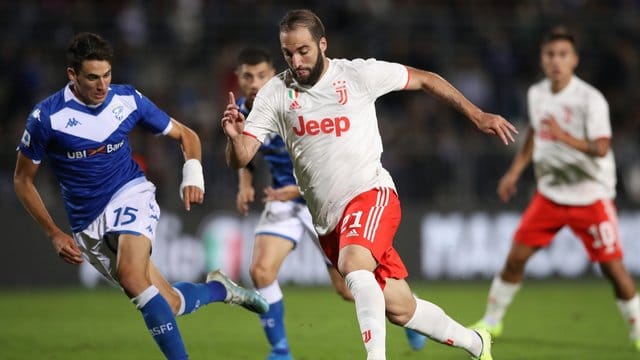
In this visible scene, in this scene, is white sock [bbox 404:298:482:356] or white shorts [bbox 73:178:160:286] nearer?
white sock [bbox 404:298:482:356]

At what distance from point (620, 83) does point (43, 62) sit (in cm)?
961

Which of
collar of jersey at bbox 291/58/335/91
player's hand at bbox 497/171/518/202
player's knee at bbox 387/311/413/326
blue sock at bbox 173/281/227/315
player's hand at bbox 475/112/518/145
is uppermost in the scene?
collar of jersey at bbox 291/58/335/91

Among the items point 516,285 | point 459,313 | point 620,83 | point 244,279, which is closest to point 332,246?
point 516,285

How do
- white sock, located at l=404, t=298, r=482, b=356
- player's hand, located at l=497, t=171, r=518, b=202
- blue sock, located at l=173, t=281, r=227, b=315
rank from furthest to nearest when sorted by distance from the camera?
player's hand, located at l=497, t=171, r=518, b=202
blue sock, located at l=173, t=281, r=227, b=315
white sock, located at l=404, t=298, r=482, b=356

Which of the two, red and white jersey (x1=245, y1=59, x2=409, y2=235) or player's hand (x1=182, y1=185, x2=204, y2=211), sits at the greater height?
red and white jersey (x1=245, y1=59, x2=409, y2=235)

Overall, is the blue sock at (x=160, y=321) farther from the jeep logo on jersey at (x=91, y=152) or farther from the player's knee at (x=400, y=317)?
the player's knee at (x=400, y=317)

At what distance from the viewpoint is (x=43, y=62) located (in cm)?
1653

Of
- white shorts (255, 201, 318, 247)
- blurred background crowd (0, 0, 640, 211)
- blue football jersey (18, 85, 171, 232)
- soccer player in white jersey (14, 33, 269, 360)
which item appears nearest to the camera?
soccer player in white jersey (14, 33, 269, 360)

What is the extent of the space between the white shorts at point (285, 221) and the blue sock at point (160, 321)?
2.09 meters

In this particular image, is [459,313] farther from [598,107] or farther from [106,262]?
[106,262]

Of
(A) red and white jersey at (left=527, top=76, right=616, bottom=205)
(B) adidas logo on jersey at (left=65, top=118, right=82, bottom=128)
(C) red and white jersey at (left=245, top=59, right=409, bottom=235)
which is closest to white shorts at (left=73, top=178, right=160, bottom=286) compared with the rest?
(B) adidas logo on jersey at (left=65, top=118, right=82, bottom=128)

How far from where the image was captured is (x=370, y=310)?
20.6ft

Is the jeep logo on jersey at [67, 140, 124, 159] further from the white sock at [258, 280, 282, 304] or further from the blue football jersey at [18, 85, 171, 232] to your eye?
the white sock at [258, 280, 282, 304]

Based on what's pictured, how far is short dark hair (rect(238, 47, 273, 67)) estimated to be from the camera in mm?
8648
